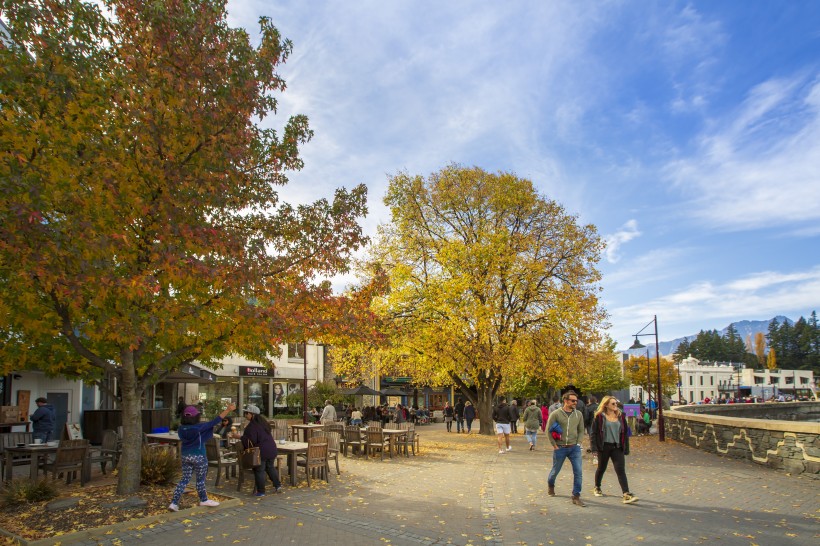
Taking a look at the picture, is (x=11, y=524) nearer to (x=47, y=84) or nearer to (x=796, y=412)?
(x=47, y=84)

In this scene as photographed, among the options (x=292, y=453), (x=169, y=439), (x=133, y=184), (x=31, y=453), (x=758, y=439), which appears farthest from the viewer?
(x=758, y=439)

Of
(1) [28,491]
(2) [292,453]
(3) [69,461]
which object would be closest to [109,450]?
(3) [69,461]

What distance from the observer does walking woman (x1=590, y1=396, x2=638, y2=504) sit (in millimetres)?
9297

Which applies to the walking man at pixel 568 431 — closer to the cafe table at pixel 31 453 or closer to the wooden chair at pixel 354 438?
the wooden chair at pixel 354 438

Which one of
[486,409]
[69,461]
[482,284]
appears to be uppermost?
[482,284]

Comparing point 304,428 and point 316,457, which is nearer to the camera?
point 316,457

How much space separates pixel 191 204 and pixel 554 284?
58.6ft

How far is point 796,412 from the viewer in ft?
134

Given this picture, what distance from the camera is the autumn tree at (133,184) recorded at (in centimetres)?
761

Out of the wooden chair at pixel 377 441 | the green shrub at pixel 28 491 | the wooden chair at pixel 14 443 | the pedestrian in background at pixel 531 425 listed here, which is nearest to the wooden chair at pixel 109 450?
the wooden chair at pixel 14 443

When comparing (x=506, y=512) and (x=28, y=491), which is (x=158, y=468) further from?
(x=506, y=512)

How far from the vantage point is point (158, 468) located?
10.3 meters

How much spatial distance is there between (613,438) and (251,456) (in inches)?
241

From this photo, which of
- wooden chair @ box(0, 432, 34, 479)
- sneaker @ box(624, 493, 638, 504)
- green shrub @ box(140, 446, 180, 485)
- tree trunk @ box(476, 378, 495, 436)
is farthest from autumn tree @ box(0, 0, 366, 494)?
tree trunk @ box(476, 378, 495, 436)
